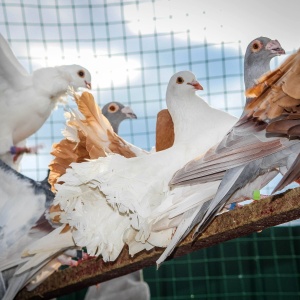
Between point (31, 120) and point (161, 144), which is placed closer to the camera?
point (161, 144)

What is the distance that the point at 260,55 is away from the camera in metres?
1.83

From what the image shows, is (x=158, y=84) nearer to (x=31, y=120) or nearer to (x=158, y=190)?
(x=31, y=120)

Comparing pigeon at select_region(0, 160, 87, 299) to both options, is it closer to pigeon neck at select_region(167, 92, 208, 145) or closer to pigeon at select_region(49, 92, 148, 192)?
pigeon at select_region(49, 92, 148, 192)

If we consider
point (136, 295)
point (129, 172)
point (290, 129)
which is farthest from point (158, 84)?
point (290, 129)

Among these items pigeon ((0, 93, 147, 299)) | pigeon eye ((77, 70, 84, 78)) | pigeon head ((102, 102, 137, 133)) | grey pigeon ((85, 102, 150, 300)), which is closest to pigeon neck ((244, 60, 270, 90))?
pigeon ((0, 93, 147, 299))

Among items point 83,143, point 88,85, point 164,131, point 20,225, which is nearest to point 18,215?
point 20,225

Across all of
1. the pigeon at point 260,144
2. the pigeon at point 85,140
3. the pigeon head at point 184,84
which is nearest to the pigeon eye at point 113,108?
the pigeon at point 85,140

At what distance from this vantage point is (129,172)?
1.59 m

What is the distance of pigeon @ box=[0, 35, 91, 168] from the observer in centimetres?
306

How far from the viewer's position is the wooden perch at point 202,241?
4.82 ft

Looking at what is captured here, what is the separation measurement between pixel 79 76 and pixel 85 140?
138cm

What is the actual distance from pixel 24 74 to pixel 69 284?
1464 millimetres

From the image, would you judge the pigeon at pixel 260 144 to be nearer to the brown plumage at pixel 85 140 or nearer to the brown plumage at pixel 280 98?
the brown plumage at pixel 280 98

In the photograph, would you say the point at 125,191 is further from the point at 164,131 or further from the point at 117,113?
the point at 117,113
